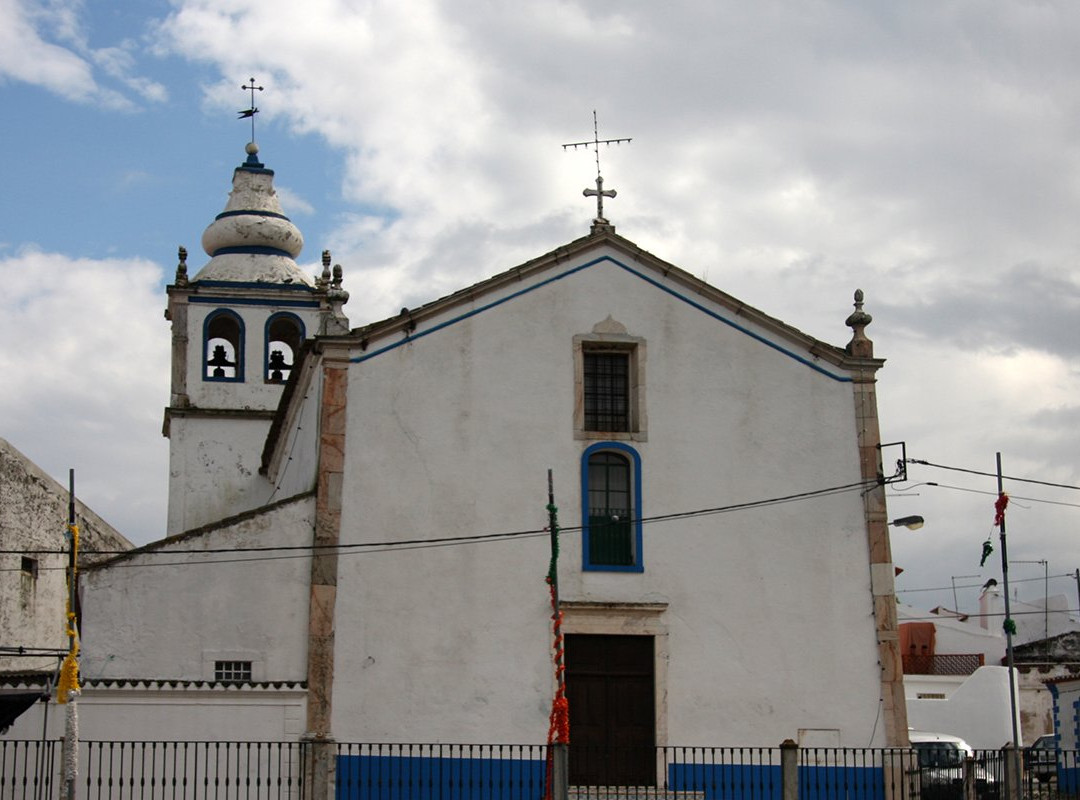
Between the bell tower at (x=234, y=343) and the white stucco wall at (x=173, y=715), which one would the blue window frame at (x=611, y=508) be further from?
the bell tower at (x=234, y=343)

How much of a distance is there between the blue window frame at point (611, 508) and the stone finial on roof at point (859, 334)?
4.11 metres

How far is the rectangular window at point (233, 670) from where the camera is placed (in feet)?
76.3

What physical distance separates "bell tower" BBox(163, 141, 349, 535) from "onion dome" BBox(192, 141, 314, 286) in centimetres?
2

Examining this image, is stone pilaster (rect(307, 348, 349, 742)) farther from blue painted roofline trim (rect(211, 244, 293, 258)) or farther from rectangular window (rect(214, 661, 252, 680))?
blue painted roofline trim (rect(211, 244, 293, 258))

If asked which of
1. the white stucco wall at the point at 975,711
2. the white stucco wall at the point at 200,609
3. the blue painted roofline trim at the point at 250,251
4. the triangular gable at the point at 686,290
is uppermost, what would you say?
the blue painted roofline trim at the point at 250,251

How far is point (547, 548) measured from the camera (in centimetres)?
2453

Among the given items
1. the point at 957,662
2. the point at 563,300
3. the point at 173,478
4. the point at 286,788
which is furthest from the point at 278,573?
the point at 957,662

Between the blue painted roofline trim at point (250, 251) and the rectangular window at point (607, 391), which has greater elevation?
the blue painted roofline trim at point (250, 251)

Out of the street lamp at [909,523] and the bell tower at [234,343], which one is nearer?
the street lamp at [909,523]

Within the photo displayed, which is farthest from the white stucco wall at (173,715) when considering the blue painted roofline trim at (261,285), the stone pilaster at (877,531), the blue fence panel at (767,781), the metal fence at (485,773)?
the blue painted roofline trim at (261,285)

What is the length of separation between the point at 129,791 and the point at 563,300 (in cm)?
998

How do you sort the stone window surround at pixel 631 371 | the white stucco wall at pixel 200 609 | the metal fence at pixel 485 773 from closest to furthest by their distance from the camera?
1. the metal fence at pixel 485 773
2. the white stucco wall at pixel 200 609
3. the stone window surround at pixel 631 371

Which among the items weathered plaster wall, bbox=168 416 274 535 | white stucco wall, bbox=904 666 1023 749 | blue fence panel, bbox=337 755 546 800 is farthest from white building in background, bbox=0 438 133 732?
white stucco wall, bbox=904 666 1023 749

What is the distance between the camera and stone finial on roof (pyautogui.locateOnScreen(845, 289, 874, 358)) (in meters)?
26.2
